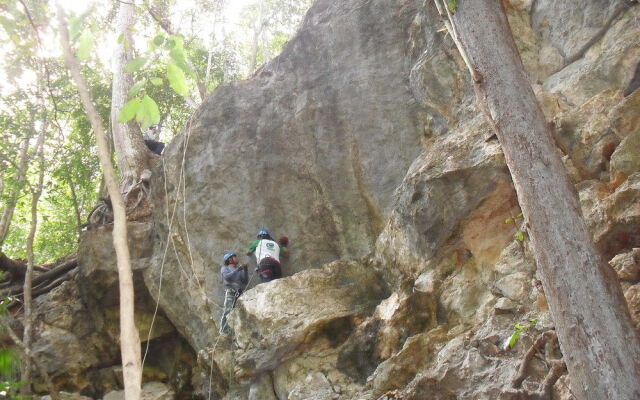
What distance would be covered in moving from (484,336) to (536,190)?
2.42 m

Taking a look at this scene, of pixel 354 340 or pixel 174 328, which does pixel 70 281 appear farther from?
pixel 354 340

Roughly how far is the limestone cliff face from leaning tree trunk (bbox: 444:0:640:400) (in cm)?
132

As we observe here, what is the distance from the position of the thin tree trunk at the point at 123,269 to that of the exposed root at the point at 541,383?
3454 millimetres

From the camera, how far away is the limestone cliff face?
6137 millimetres

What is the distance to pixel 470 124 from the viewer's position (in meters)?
7.73

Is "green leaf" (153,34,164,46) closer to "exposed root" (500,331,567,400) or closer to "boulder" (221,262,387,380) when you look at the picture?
"exposed root" (500,331,567,400)

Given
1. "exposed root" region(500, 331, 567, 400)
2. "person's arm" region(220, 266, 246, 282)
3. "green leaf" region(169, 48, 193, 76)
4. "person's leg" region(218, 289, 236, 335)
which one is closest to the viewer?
"green leaf" region(169, 48, 193, 76)

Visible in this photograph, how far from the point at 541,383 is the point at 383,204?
16.0 ft

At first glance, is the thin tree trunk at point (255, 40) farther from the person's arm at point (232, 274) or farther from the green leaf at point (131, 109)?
the green leaf at point (131, 109)

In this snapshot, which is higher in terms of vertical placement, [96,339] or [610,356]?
[96,339]

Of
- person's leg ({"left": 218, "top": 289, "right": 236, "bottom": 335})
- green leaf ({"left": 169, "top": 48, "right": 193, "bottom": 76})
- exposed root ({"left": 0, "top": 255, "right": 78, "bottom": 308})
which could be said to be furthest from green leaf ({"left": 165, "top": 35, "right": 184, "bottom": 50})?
exposed root ({"left": 0, "top": 255, "right": 78, "bottom": 308})

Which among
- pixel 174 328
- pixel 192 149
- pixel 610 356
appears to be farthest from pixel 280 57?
pixel 610 356

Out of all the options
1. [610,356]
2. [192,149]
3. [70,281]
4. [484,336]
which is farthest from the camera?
[70,281]

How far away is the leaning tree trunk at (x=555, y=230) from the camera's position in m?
3.45
